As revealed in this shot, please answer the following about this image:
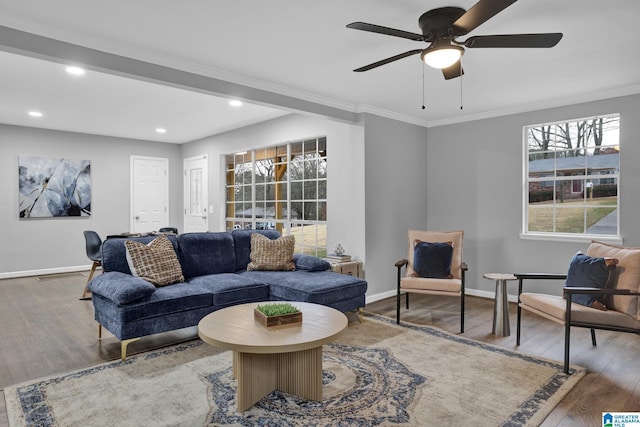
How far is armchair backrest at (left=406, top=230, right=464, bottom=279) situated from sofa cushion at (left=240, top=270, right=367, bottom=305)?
0.89 m

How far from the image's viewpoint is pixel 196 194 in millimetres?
8047

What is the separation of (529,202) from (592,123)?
3.74 ft

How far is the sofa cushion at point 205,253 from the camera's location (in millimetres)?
4160

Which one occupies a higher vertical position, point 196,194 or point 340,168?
point 340,168

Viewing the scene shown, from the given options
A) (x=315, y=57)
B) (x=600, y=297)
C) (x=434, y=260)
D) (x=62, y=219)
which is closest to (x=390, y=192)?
(x=434, y=260)

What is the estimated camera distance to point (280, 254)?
4.47 metres

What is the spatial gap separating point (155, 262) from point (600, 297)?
3807mm

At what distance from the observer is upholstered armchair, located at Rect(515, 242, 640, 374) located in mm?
2887

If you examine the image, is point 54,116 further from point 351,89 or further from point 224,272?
point 351,89

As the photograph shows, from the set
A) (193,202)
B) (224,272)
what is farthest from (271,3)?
(193,202)

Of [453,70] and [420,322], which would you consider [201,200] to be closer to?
[420,322]

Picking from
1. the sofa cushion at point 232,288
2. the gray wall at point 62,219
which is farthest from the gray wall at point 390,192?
the gray wall at point 62,219

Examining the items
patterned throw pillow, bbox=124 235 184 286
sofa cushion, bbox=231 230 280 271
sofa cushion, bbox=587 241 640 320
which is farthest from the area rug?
sofa cushion, bbox=231 230 280 271

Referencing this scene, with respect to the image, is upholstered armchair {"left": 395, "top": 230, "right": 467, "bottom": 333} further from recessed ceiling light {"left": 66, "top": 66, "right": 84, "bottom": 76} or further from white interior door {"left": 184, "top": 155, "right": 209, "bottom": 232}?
white interior door {"left": 184, "top": 155, "right": 209, "bottom": 232}
